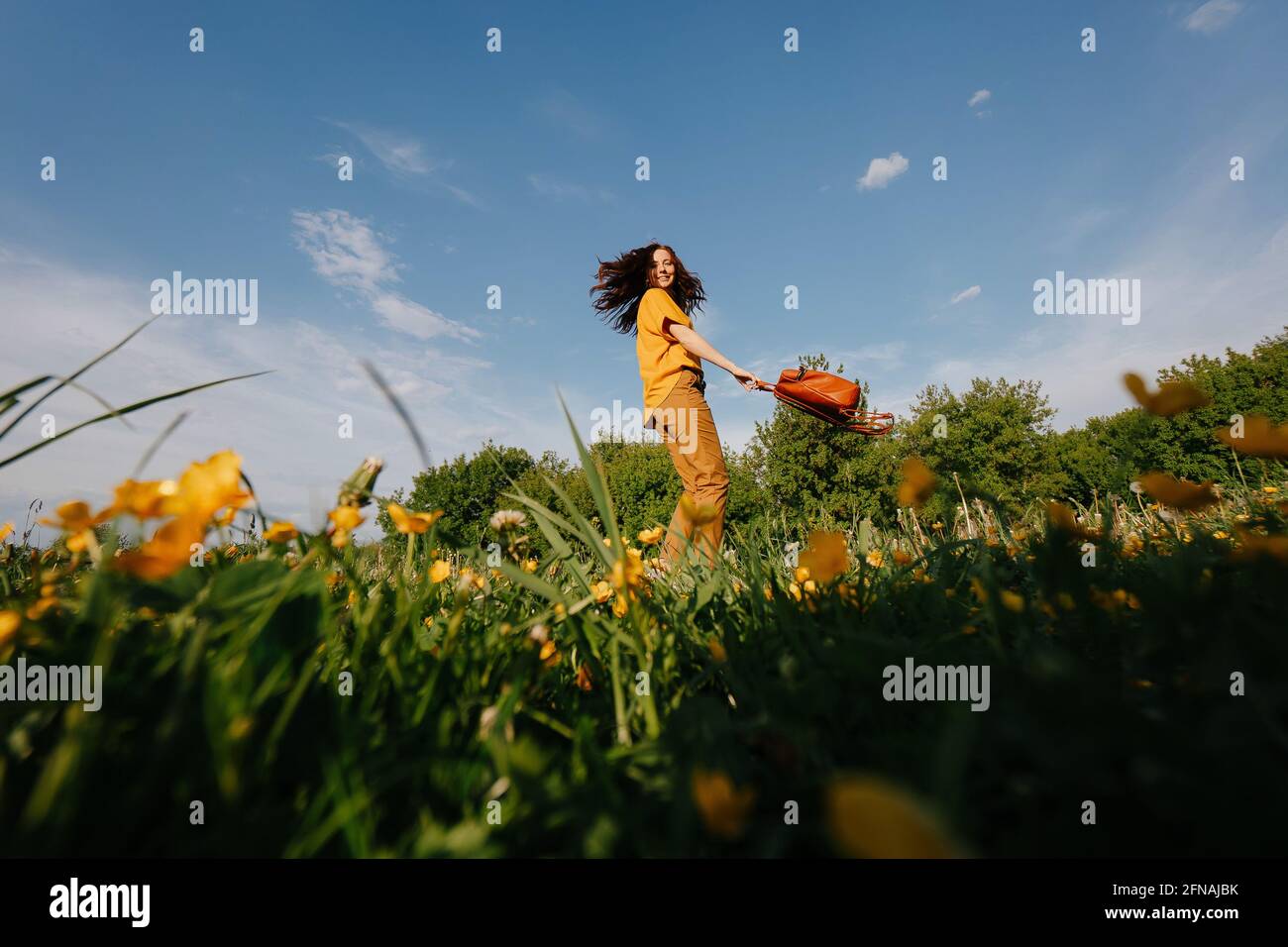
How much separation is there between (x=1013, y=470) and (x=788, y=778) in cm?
3536

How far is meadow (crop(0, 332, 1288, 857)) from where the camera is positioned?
1.72 ft

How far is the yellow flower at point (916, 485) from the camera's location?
122 centimetres

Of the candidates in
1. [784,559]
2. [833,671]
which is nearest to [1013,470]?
[784,559]

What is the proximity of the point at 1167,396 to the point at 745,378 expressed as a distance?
3905 mm

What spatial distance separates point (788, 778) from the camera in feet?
2.36

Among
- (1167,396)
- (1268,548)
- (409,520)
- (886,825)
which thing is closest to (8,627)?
(409,520)

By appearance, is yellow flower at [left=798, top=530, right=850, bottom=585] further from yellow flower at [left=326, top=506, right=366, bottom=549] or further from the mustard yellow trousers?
the mustard yellow trousers

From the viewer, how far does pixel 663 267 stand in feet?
20.0

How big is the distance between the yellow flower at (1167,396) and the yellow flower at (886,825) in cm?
103

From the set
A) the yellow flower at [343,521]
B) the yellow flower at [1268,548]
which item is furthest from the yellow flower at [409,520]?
the yellow flower at [1268,548]

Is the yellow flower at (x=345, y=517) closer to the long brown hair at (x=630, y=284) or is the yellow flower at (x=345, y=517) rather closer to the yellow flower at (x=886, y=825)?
the yellow flower at (x=886, y=825)

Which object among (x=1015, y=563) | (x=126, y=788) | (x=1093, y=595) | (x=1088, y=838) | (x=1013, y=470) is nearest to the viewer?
(x=1088, y=838)
